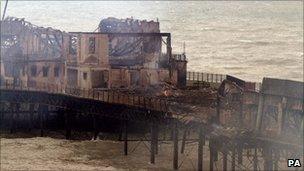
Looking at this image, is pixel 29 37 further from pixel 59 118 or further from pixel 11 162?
pixel 11 162

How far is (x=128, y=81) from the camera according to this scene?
6328cm

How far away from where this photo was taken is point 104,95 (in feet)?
176

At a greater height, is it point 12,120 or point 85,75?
point 85,75

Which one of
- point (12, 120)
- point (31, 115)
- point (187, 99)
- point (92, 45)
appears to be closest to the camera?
point (187, 99)

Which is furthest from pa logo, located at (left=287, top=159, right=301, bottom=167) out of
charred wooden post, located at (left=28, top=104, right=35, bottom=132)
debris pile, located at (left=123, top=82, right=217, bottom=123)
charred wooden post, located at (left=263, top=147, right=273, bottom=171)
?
charred wooden post, located at (left=28, top=104, right=35, bottom=132)

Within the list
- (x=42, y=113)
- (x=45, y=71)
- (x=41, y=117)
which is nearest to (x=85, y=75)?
(x=45, y=71)

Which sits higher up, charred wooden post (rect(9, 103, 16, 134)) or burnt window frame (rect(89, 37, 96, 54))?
burnt window frame (rect(89, 37, 96, 54))

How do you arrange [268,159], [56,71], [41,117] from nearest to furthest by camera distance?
[268,159] < [41,117] < [56,71]

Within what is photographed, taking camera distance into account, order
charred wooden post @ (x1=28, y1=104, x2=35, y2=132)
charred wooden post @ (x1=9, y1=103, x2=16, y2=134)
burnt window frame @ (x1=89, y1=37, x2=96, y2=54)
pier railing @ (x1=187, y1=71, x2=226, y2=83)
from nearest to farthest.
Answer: charred wooden post @ (x1=9, y1=103, x2=16, y2=134), charred wooden post @ (x1=28, y1=104, x2=35, y2=132), burnt window frame @ (x1=89, y1=37, x2=96, y2=54), pier railing @ (x1=187, y1=71, x2=226, y2=83)

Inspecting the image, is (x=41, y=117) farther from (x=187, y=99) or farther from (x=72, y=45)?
(x=187, y=99)

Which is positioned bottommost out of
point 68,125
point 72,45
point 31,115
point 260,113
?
point 68,125

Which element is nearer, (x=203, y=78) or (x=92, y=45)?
(x=92, y=45)

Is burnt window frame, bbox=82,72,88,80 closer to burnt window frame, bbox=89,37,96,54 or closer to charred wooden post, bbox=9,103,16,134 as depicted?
burnt window frame, bbox=89,37,96,54

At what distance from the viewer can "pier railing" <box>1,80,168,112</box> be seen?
156ft
